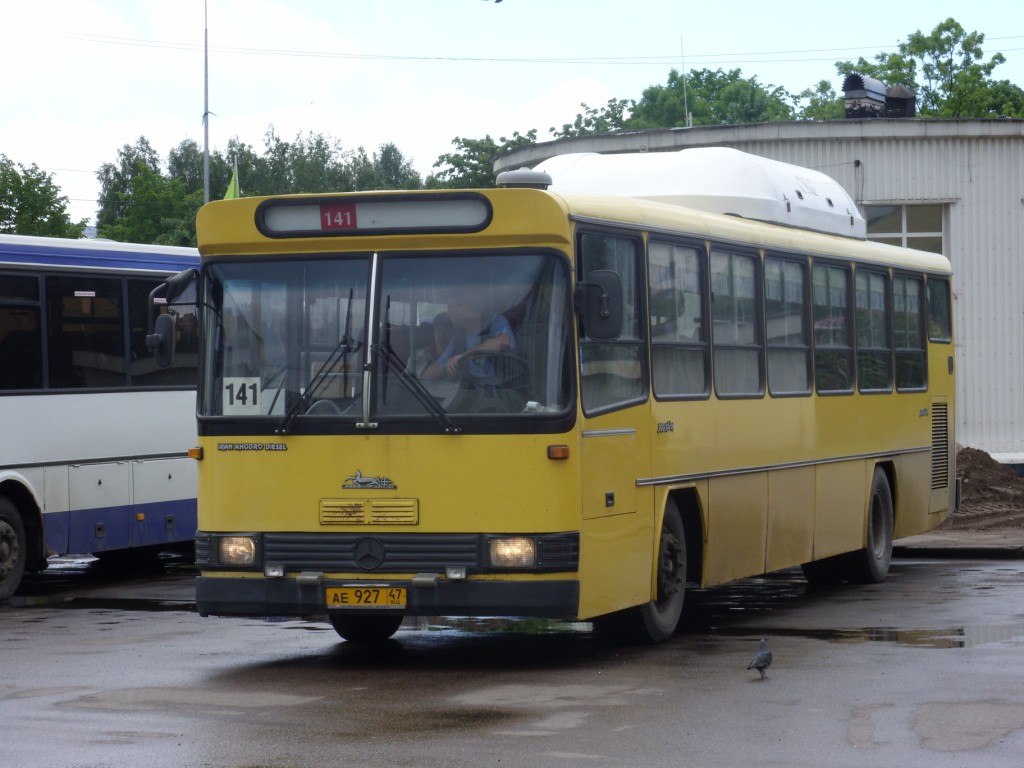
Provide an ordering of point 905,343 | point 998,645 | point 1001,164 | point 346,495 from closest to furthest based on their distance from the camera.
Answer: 1. point 346,495
2. point 998,645
3. point 905,343
4. point 1001,164

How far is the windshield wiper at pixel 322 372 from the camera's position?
11039 millimetres

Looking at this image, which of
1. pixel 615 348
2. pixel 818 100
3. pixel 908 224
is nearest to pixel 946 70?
pixel 818 100

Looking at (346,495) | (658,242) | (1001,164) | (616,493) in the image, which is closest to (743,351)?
(658,242)

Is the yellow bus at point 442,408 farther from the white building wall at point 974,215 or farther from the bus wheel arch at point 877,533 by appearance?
the white building wall at point 974,215

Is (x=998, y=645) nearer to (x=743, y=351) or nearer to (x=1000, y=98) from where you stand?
(x=743, y=351)

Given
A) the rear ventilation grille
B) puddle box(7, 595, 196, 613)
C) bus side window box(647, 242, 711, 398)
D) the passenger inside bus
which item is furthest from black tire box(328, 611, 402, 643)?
the rear ventilation grille

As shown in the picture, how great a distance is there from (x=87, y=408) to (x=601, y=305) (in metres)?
7.34

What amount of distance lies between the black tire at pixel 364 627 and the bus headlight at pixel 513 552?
6.22ft

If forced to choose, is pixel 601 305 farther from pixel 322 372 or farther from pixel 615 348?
pixel 322 372

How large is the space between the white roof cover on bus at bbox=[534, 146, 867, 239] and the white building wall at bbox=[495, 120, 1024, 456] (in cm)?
1168

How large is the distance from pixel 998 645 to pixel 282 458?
4.82 m

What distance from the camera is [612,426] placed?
1140 centimetres

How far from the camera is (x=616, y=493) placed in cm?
1143

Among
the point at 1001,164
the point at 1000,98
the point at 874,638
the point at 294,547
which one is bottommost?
the point at 874,638
